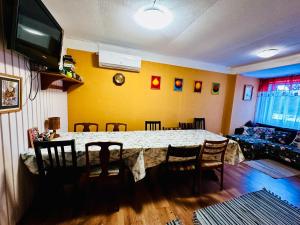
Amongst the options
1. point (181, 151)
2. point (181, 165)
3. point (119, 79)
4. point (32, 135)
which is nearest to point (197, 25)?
point (181, 151)

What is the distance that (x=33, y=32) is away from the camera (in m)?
1.30

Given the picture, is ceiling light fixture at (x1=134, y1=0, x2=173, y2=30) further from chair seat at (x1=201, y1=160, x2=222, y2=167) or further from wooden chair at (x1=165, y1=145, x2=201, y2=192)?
chair seat at (x1=201, y1=160, x2=222, y2=167)

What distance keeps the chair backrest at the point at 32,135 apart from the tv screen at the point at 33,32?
0.77 metres

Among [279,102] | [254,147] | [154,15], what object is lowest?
[254,147]

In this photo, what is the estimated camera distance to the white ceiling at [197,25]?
5.18 feet

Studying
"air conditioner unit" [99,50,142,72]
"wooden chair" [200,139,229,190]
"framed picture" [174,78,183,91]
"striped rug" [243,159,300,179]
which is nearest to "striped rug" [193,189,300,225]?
"wooden chair" [200,139,229,190]

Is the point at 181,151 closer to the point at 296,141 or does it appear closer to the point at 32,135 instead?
the point at 32,135

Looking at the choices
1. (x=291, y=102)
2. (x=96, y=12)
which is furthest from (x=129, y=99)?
(x=291, y=102)

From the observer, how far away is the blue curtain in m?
3.66

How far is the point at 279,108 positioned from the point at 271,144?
127cm

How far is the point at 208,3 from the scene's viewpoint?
152 centimetres

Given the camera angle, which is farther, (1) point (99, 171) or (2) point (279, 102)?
(2) point (279, 102)

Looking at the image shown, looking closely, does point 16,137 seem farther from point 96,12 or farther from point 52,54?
point 96,12

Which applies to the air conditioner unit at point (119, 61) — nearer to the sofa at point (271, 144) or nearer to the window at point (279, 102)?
the sofa at point (271, 144)
